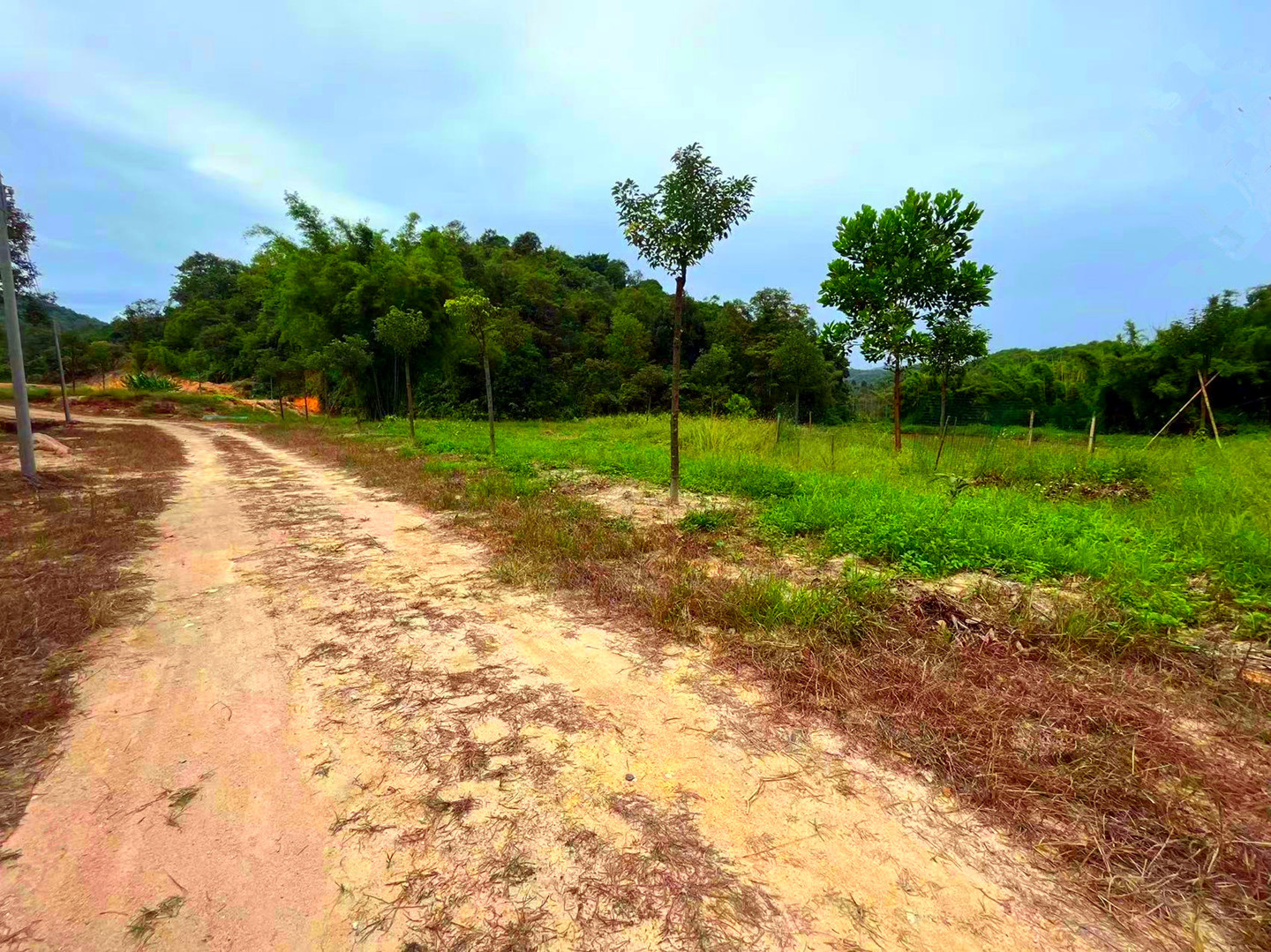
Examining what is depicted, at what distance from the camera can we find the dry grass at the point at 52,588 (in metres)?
2.44

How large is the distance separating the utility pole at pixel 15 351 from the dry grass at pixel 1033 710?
9392mm

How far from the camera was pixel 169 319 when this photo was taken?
5184 centimetres

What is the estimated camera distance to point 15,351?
28.9 feet

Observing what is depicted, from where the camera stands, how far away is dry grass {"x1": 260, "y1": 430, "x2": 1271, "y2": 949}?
1791 millimetres

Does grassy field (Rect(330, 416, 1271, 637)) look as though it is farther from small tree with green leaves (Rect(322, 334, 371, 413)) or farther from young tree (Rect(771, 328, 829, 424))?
young tree (Rect(771, 328, 829, 424))

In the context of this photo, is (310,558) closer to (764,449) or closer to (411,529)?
(411,529)

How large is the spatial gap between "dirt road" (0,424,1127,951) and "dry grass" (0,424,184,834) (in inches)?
5.5

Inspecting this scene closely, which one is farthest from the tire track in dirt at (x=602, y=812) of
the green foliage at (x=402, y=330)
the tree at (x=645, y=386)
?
the tree at (x=645, y=386)

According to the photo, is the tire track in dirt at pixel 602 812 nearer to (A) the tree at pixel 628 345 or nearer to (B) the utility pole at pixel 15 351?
(B) the utility pole at pixel 15 351

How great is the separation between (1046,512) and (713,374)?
26627mm

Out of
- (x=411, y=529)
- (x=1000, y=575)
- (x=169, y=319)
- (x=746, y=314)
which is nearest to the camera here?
(x=1000, y=575)

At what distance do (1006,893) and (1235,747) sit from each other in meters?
1.51

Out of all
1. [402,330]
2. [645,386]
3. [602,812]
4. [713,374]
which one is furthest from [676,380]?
[645,386]

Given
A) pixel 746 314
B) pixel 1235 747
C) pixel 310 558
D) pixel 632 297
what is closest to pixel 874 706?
pixel 1235 747
